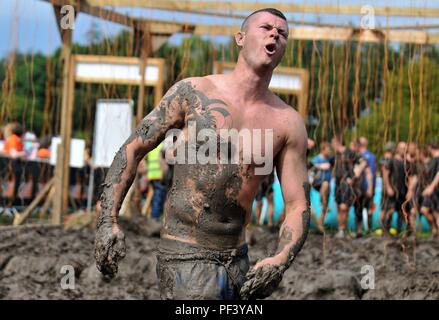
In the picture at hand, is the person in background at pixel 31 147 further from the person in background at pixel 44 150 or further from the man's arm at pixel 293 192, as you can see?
the man's arm at pixel 293 192

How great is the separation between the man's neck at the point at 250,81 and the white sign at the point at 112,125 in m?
7.88

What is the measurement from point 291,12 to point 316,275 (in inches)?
165

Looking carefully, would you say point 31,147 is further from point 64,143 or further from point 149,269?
point 149,269

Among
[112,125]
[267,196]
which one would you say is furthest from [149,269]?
[267,196]

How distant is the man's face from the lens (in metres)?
4.25

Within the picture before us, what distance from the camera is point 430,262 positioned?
409 inches

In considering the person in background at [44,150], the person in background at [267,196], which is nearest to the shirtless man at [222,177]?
the person in background at [267,196]

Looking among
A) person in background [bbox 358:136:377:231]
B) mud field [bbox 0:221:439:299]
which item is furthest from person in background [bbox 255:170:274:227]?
mud field [bbox 0:221:439:299]

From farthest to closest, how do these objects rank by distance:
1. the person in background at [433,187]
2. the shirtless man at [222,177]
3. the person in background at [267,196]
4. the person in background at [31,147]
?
the person in background at [31,147], the person in background at [267,196], the person in background at [433,187], the shirtless man at [222,177]

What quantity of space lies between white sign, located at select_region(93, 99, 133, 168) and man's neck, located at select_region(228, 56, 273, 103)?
25.9 feet

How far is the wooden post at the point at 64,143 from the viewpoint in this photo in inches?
492
